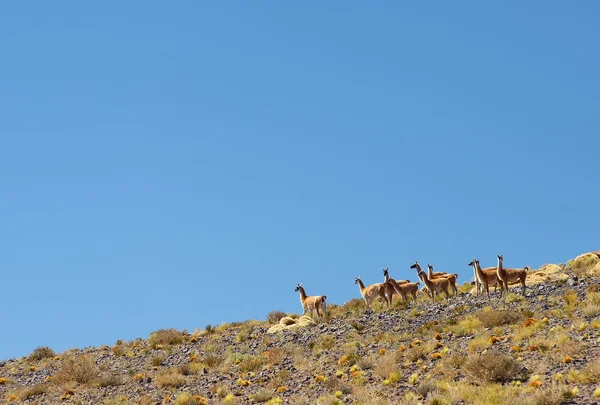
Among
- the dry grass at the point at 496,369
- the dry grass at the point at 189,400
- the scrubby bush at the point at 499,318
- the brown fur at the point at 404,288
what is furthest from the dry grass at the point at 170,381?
the brown fur at the point at 404,288

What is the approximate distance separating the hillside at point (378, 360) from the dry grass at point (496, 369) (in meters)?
0.04

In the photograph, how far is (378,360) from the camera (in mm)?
22953

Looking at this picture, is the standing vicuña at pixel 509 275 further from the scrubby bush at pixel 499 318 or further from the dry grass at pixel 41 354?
the dry grass at pixel 41 354

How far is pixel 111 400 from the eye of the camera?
24.5m

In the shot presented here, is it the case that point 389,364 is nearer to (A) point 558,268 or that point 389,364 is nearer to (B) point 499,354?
(B) point 499,354

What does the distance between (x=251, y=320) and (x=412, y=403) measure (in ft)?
72.0

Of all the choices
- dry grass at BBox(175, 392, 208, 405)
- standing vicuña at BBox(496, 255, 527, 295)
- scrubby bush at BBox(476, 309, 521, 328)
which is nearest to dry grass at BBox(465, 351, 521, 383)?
scrubby bush at BBox(476, 309, 521, 328)

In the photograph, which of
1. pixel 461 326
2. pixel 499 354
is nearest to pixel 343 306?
pixel 461 326

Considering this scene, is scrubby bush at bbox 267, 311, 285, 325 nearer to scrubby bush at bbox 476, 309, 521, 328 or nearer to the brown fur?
the brown fur

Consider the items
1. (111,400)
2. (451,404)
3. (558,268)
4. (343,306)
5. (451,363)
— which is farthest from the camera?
(343,306)

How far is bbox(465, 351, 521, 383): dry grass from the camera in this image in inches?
767

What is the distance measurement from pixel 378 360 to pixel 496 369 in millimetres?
4535

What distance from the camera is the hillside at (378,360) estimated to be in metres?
19.5

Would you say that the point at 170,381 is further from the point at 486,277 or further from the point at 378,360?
the point at 486,277
